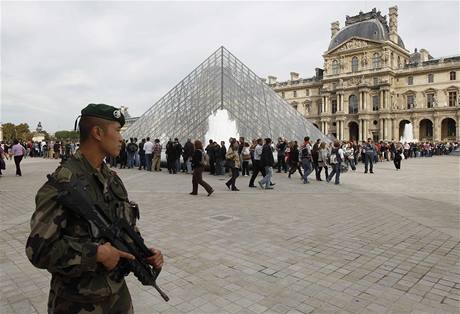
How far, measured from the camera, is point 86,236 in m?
1.47

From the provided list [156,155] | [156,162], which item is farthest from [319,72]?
[156,155]

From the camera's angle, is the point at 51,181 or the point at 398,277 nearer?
the point at 51,181

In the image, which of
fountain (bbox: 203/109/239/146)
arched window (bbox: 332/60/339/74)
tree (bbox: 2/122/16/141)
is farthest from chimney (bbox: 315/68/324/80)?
tree (bbox: 2/122/16/141)

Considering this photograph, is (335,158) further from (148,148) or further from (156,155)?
(148,148)

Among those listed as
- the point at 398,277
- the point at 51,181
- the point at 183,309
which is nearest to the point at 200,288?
the point at 183,309

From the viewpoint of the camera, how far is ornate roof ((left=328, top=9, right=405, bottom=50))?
5867 cm

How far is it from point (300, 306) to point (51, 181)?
7.84 ft

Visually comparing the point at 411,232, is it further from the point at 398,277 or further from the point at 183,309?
the point at 183,309

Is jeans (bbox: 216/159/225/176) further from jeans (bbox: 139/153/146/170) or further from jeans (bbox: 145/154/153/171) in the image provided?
→ jeans (bbox: 139/153/146/170)

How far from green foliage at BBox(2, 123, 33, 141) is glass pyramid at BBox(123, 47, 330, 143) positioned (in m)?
68.4

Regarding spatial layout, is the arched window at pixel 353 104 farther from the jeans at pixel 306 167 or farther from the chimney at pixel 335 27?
the jeans at pixel 306 167

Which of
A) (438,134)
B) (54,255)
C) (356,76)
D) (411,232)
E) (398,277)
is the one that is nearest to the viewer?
(54,255)

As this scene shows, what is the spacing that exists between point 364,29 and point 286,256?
64.0 m

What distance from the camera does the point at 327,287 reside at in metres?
3.46
